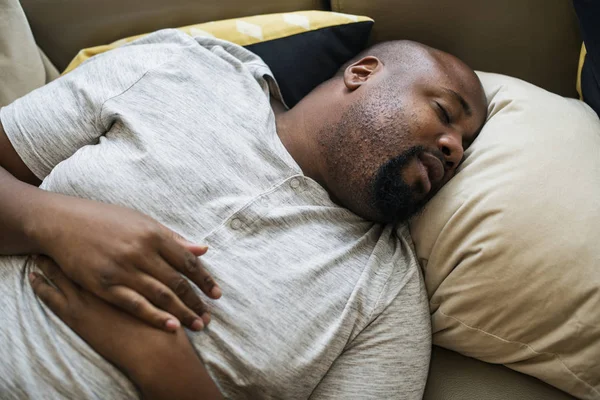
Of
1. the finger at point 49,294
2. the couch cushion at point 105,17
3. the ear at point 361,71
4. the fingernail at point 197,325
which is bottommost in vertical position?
the fingernail at point 197,325

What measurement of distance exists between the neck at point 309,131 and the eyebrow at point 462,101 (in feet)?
0.86

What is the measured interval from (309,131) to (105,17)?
66 cm

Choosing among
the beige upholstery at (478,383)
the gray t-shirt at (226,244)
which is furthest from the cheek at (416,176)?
the beige upholstery at (478,383)

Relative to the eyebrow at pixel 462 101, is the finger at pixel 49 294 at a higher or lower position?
lower

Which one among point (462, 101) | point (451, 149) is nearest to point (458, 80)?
point (462, 101)

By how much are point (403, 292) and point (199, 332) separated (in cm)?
41

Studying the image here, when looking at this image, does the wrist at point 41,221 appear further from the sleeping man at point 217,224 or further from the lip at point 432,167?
the lip at point 432,167

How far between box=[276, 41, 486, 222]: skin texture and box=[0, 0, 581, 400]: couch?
198 mm

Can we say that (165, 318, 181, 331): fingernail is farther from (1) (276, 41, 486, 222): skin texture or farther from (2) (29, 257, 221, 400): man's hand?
(1) (276, 41, 486, 222): skin texture

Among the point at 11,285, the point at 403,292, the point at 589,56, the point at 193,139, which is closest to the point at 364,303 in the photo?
the point at 403,292

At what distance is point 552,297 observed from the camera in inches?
34.9

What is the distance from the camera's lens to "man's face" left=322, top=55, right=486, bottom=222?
1.01 m

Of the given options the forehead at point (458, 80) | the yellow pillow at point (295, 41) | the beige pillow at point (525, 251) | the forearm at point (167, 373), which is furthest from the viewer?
the yellow pillow at point (295, 41)

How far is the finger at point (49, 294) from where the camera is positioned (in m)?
0.80
